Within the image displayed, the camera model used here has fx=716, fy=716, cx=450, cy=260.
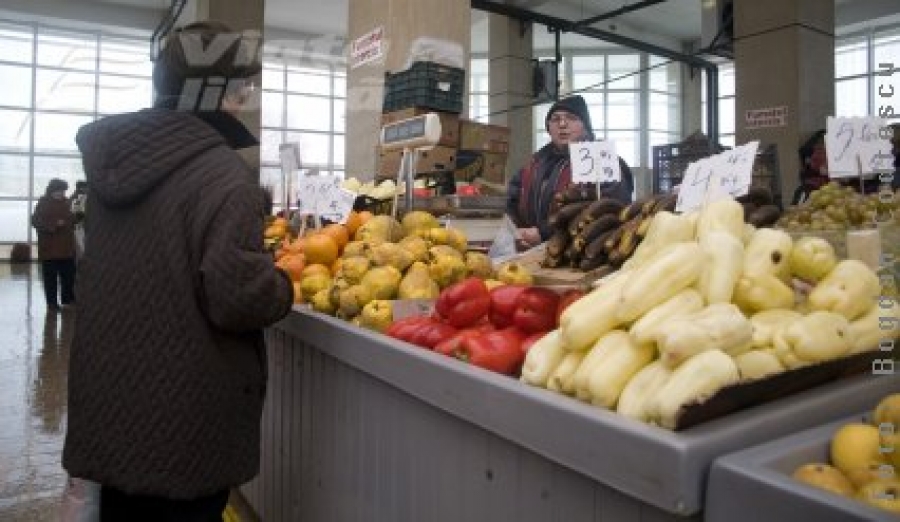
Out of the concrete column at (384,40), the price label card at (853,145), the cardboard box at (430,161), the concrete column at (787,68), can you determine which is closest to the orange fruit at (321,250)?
the cardboard box at (430,161)

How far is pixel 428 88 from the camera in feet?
13.7

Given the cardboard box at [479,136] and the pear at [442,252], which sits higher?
the cardboard box at [479,136]

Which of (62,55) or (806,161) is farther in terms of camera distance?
(62,55)

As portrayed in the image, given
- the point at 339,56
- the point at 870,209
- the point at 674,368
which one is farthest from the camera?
the point at 339,56

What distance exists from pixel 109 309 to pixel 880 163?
1.75 m

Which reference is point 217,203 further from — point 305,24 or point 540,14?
point 305,24

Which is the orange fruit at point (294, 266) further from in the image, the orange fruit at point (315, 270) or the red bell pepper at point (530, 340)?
the red bell pepper at point (530, 340)

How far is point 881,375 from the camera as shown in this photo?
4.19 ft

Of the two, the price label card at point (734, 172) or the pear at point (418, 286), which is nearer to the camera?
the price label card at point (734, 172)

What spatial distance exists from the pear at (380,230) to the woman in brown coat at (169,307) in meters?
0.90

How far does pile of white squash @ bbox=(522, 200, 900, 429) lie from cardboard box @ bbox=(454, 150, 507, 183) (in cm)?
287

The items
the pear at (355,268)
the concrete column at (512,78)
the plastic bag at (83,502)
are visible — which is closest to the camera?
the plastic bag at (83,502)

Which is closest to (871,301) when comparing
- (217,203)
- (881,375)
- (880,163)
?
(881,375)

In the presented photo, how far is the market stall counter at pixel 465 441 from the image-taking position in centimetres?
100
